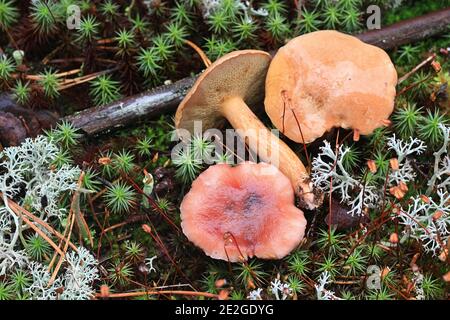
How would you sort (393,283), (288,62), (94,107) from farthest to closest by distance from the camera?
(94,107)
(288,62)
(393,283)

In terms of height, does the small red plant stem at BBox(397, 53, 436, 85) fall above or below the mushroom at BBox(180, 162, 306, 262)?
above

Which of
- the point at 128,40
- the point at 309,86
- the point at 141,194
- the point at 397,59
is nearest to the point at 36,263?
the point at 141,194

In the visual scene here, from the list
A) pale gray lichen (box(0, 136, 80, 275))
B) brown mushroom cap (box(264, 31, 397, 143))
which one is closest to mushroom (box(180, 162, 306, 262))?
brown mushroom cap (box(264, 31, 397, 143))

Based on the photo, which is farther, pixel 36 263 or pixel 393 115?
pixel 393 115

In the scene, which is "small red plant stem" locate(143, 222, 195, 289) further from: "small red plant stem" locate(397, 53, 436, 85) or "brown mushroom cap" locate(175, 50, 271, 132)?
"small red plant stem" locate(397, 53, 436, 85)

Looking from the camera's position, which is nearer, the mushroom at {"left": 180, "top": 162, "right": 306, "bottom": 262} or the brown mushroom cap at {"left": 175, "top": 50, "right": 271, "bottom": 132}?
the mushroom at {"left": 180, "top": 162, "right": 306, "bottom": 262}

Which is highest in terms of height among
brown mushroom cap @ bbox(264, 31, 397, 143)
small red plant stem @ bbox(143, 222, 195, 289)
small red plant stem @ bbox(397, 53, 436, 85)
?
brown mushroom cap @ bbox(264, 31, 397, 143)

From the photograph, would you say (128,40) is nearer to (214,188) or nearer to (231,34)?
(231,34)

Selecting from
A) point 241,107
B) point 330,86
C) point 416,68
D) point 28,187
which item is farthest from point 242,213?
point 416,68
